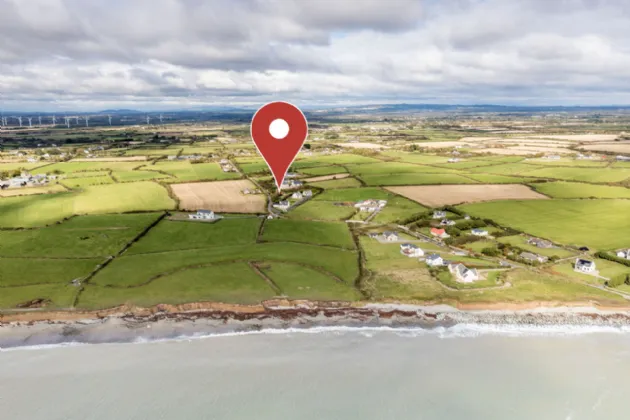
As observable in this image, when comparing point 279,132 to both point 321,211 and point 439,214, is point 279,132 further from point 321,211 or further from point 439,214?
point 439,214

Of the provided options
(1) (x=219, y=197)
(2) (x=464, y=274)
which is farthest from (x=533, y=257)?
(1) (x=219, y=197)

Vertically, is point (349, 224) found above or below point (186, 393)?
above

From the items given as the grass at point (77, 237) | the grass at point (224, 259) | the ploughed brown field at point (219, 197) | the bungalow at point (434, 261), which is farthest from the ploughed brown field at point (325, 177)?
the bungalow at point (434, 261)

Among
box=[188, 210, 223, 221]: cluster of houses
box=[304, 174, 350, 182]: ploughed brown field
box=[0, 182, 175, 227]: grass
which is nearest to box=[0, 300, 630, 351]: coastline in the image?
box=[188, 210, 223, 221]: cluster of houses

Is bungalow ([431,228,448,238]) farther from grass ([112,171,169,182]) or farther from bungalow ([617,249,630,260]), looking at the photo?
grass ([112,171,169,182])

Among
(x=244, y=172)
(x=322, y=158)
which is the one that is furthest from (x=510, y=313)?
(x=322, y=158)

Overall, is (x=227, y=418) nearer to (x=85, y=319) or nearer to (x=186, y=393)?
(x=186, y=393)
